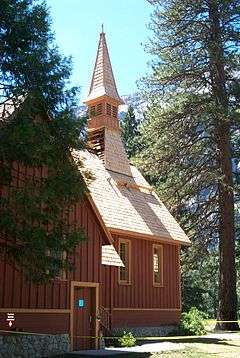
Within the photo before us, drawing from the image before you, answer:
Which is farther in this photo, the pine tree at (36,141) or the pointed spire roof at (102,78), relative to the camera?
the pointed spire roof at (102,78)

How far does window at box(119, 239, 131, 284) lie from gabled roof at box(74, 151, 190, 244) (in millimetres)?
767

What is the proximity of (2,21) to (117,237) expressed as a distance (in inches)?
474

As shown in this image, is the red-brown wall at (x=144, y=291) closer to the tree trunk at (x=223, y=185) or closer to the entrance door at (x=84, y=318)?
the tree trunk at (x=223, y=185)

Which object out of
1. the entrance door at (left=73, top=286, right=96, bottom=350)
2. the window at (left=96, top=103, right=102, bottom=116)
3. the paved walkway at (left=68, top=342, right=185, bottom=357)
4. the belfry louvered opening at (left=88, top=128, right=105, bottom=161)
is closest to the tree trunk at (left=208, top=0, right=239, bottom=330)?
the belfry louvered opening at (left=88, top=128, right=105, bottom=161)

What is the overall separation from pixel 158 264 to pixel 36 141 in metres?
15.5

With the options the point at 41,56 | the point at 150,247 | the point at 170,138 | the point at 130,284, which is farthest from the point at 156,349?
the point at 170,138

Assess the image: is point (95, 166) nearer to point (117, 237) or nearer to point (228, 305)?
point (117, 237)

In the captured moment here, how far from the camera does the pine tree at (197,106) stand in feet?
84.7

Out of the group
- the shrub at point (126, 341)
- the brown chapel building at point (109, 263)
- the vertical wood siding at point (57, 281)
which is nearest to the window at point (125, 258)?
the brown chapel building at point (109, 263)

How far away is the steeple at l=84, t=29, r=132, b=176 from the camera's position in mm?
26936

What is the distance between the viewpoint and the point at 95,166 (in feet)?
82.8

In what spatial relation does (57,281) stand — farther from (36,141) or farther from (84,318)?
(36,141)

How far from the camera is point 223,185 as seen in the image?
83.8ft

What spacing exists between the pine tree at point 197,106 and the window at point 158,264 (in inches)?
111
